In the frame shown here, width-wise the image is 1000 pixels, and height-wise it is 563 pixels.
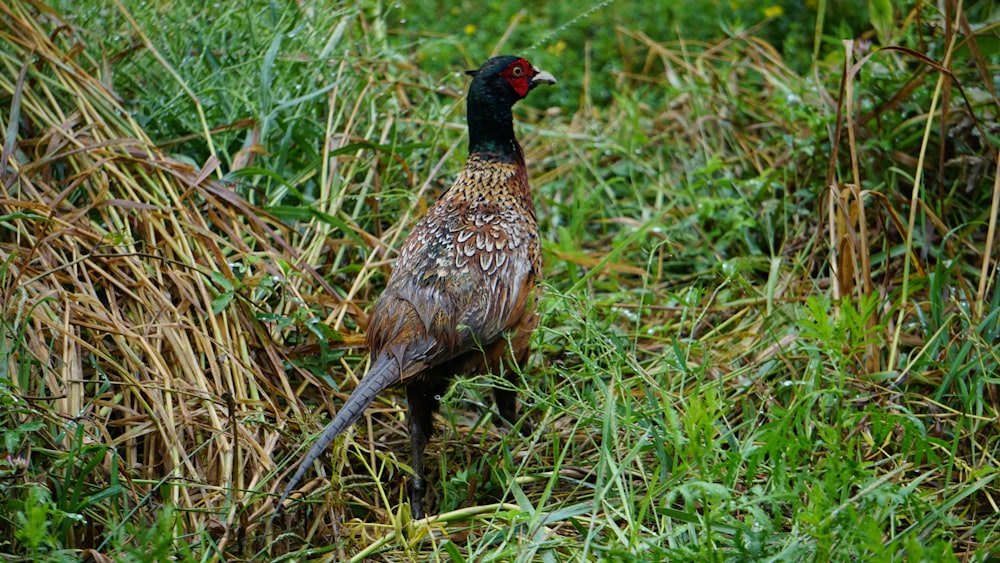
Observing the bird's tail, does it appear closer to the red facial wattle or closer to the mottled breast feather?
the mottled breast feather

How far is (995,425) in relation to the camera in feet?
10.6

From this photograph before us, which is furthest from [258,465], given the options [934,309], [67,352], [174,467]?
[934,309]

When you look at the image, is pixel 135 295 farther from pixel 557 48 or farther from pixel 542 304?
pixel 557 48

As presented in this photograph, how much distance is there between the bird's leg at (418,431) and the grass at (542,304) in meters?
0.11

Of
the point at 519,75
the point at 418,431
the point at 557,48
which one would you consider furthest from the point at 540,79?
the point at 557,48

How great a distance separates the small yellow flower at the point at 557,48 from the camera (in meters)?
6.26

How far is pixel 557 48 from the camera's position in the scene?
248 inches

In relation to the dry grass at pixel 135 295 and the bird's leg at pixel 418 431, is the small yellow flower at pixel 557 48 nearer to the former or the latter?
the dry grass at pixel 135 295

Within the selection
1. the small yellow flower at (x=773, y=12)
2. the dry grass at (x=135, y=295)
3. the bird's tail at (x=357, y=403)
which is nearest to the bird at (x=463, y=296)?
the bird's tail at (x=357, y=403)

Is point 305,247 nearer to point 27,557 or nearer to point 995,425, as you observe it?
point 27,557

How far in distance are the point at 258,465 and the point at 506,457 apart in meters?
0.81

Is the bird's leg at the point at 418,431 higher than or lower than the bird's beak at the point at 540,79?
lower

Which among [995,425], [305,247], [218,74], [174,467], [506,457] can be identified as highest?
[218,74]

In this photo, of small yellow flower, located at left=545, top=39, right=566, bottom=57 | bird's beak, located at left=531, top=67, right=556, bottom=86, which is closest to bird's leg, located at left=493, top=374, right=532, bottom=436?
bird's beak, located at left=531, top=67, right=556, bottom=86
